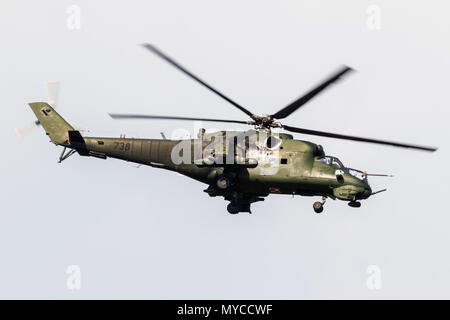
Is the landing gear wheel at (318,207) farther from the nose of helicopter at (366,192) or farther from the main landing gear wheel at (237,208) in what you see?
the main landing gear wheel at (237,208)

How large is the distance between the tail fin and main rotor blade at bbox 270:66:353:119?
37.7 ft

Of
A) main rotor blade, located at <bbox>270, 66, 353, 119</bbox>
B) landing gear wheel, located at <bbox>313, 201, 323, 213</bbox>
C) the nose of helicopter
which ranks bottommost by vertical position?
landing gear wheel, located at <bbox>313, 201, 323, 213</bbox>

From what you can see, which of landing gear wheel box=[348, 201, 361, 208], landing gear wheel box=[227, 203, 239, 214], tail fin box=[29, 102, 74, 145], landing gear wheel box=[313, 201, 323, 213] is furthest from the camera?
tail fin box=[29, 102, 74, 145]

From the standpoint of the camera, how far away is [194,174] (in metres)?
36.8

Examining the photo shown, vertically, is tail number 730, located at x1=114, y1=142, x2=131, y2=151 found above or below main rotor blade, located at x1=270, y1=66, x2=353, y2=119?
below

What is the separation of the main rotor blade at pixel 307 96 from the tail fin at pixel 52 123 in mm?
11476

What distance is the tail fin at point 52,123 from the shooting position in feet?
127

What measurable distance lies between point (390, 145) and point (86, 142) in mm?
15120

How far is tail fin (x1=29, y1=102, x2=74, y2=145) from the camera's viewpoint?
38719mm

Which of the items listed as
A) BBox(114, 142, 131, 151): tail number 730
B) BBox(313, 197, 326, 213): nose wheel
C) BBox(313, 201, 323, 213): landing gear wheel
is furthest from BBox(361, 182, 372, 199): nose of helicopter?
BBox(114, 142, 131, 151): tail number 730

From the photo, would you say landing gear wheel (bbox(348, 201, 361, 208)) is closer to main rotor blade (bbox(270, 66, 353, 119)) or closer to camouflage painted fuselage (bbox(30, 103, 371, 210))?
camouflage painted fuselage (bbox(30, 103, 371, 210))

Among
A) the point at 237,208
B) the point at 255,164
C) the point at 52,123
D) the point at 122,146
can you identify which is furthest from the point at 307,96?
the point at 52,123

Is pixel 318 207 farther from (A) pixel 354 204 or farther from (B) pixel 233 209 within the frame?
(B) pixel 233 209

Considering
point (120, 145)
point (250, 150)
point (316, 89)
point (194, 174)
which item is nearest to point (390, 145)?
point (316, 89)
